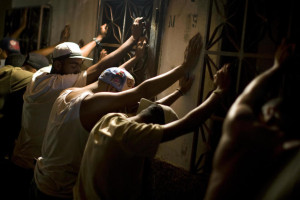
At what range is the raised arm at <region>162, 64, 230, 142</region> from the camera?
226cm

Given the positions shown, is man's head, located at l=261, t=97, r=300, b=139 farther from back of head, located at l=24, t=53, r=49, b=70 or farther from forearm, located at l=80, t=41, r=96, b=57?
back of head, located at l=24, t=53, r=49, b=70

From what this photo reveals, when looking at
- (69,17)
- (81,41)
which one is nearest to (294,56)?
(81,41)

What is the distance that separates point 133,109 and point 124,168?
1096 mm

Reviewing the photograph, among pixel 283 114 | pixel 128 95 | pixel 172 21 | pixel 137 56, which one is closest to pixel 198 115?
pixel 283 114

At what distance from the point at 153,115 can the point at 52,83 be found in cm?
182

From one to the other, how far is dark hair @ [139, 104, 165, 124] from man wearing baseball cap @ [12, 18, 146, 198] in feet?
4.78

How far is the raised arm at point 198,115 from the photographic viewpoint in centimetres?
226

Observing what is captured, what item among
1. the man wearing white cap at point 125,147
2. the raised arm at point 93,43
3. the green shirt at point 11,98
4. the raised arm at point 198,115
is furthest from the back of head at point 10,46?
the raised arm at point 198,115

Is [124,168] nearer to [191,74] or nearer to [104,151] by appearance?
[104,151]

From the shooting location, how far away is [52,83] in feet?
12.8

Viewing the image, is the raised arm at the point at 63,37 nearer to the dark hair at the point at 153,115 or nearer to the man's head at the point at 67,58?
the man's head at the point at 67,58

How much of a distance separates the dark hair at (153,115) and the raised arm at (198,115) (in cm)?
30

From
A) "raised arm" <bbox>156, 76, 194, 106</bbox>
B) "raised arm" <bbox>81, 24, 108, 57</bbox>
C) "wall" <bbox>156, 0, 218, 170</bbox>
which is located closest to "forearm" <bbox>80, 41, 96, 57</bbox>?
"raised arm" <bbox>81, 24, 108, 57</bbox>

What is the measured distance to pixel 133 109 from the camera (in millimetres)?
3363
